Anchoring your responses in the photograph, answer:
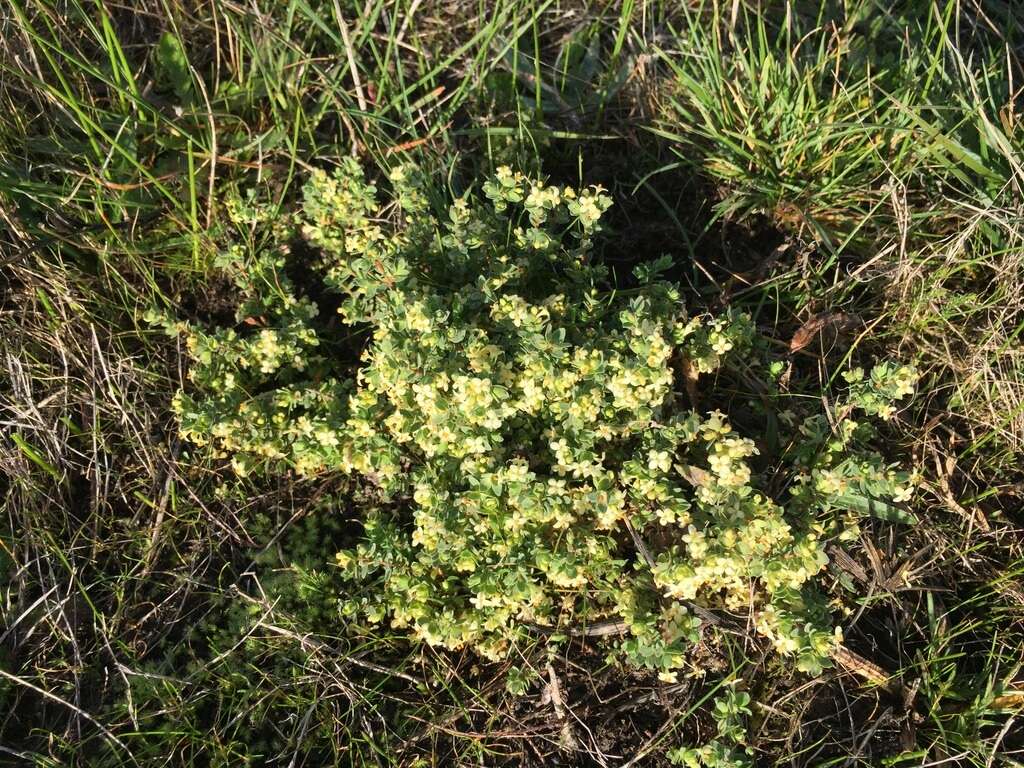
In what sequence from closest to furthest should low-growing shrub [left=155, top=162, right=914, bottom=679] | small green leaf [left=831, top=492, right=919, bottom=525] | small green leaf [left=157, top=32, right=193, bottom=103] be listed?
1. low-growing shrub [left=155, top=162, right=914, bottom=679]
2. small green leaf [left=831, top=492, right=919, bottom=525]
3. small green leaf [left=157, top=32, right=193, bottom=103]

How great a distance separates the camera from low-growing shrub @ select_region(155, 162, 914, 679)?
2545 millimetres

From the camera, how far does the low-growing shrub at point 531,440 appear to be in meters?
2.54

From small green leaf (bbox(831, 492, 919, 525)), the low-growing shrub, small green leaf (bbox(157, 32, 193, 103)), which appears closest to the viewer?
the low-growing shrub

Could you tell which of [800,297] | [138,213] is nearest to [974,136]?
[800,297]

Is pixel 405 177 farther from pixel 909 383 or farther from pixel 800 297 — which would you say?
pixel 909 383

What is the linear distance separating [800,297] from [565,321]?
1.14m

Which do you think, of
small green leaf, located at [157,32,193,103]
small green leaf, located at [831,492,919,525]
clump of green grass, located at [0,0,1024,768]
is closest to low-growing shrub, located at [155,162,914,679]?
small green leaf, located at [831,492,919,525]

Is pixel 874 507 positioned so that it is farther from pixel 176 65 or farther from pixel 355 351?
pixel 176 65

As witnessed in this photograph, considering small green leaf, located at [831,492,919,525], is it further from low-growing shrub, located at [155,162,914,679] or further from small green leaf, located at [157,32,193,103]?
small green leaf, located at [157,32,193,103]

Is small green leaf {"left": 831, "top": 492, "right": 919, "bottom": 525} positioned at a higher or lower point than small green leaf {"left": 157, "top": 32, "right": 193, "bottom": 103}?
lower

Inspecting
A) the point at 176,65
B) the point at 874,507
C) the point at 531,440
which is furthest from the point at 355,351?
the point at 874,507

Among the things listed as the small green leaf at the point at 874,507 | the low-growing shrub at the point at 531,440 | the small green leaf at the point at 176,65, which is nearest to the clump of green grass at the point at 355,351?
the small green leaf at the point at 176,65

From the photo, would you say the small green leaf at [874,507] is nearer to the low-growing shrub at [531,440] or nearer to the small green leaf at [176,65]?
the low-growing shrub at [531,440]

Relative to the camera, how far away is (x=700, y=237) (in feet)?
11.3
